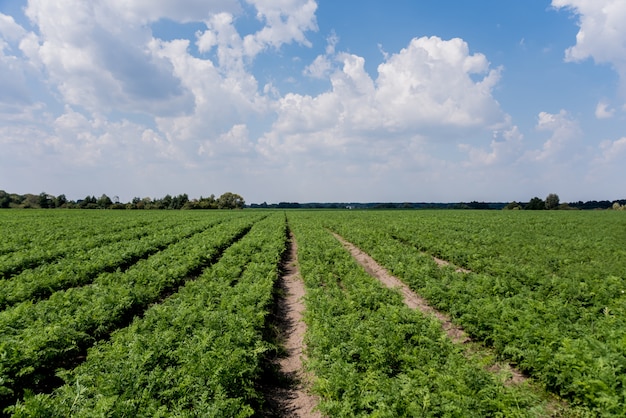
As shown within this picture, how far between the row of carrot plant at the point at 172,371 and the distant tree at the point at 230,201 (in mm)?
120212

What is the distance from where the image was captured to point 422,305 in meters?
11.4

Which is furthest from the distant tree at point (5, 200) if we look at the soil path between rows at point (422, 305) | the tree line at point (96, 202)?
the soil path between rows at point (422, 305)

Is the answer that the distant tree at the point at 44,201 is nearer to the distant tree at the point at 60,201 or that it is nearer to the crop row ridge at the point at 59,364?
the distant tree at the point at 60,201

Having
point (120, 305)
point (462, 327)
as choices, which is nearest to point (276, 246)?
point (120, 305)

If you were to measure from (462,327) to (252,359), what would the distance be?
6038 millimetres

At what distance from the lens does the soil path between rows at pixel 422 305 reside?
A: 6891mm

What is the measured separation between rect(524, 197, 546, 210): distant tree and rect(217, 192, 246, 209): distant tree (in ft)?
325

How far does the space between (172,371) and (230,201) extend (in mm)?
126340

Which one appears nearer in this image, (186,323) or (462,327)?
(186,323)

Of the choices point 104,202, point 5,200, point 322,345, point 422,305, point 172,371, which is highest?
point 5,200

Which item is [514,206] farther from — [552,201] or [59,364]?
[59,364]

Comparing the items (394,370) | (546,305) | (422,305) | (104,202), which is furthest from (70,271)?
(104,202)

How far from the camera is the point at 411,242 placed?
24.1m

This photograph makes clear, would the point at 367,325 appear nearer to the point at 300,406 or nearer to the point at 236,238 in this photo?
the point at 300,406
